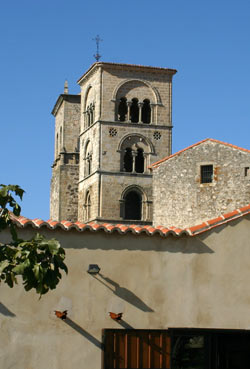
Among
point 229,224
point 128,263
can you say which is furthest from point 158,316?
point 229,224

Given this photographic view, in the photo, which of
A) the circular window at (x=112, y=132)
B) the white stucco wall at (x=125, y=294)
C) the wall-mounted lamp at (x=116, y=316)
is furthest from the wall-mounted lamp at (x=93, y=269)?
the circular window at (x=112, y=132)

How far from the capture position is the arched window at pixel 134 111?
60188 mm

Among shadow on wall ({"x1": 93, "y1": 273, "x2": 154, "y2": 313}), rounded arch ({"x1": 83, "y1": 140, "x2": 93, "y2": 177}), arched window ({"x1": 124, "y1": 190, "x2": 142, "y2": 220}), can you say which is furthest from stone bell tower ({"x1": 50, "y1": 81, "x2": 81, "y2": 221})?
shadow on wall ({"x1": 93, "y1": 273, "x2": 154, "y2": 313})

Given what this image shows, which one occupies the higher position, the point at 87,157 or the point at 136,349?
the point at 87,157

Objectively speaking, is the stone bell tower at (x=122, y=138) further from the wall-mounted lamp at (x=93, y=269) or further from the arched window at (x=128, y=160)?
the wall-mounted lamp at (x=93, y=269)

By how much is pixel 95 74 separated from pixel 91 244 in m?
42.9

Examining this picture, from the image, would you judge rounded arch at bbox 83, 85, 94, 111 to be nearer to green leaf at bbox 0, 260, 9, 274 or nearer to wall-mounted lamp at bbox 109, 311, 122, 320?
wall-mounted lamp at bbox 109, 311, 122, 320

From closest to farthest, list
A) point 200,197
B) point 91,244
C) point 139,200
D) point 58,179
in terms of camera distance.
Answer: point 91,244 < point 200,197 < point 139,200 < point 58,179

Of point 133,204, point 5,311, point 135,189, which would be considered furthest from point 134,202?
point 5,311

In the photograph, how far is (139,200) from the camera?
57688 millimetres

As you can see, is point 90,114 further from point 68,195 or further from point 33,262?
point 33,262

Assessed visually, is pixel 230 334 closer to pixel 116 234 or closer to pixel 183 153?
pixel 116 234

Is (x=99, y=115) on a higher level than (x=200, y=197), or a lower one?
higher

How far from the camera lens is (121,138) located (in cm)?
5878
